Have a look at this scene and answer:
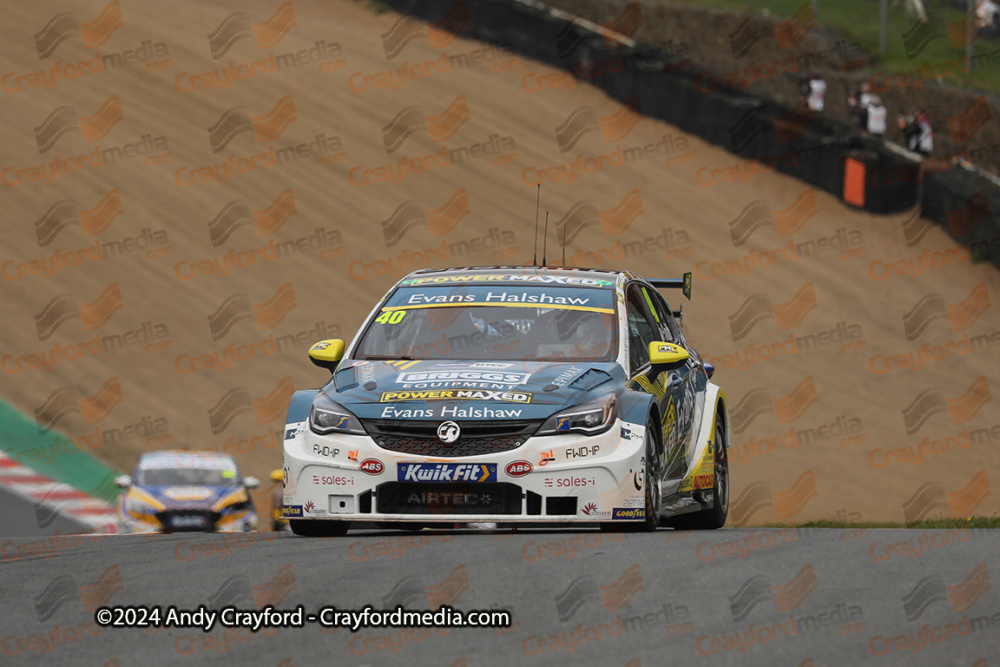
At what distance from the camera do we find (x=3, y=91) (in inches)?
1086

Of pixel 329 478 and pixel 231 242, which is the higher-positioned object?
pixel 329 478

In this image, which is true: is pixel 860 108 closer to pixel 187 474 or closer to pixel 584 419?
pixel 187 474

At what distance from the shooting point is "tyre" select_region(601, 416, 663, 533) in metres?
7.50

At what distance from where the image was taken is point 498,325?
27.2ft

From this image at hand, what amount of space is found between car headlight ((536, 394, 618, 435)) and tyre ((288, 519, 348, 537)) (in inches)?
54.3

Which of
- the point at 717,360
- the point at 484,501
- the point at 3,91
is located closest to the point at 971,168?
the point at 717,360

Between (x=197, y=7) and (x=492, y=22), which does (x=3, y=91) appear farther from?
(x=492, y=22)

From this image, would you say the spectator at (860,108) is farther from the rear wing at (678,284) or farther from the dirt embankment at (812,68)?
the rear wing at (678,284)

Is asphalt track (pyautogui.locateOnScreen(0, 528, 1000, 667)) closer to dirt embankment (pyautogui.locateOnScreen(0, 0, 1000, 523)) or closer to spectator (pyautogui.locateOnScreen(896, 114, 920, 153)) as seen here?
dirt embankment (pyautogui.locateOnScreen(0, 0, 1000, 523))

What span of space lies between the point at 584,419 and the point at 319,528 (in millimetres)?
1663

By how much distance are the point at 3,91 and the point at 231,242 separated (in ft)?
22.1

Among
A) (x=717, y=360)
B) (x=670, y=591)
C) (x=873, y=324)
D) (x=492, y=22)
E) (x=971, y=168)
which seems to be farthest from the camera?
(x=492, y=22)

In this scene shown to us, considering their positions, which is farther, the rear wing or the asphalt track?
the rear wing

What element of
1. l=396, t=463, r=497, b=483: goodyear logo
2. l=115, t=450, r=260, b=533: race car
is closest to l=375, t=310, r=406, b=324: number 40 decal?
l=396, t=463, r=497, b=483: goodyear logo
